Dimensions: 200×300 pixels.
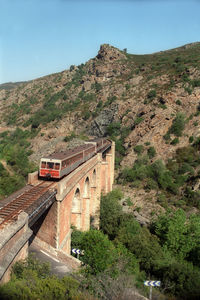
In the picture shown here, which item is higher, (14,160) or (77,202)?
(77,202)

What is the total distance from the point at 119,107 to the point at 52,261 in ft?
129

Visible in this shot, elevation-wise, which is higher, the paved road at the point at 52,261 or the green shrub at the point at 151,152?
the green shrub at the point at 151,152

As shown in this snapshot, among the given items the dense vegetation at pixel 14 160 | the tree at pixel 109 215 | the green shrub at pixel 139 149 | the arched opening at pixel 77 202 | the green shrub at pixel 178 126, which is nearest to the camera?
the arched opening at pixel 77 202

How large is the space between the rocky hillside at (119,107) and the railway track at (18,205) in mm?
18551

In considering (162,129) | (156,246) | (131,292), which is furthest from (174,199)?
(131,292)

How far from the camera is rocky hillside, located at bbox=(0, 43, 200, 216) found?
125ft

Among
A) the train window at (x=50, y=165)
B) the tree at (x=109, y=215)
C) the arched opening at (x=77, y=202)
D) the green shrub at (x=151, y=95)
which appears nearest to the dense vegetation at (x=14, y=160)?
the tree at (x=109, y=215)

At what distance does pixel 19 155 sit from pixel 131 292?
122ft

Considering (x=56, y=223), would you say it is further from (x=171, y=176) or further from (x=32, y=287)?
(x=171, y=176)

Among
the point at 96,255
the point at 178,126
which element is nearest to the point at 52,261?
the point at 96,255

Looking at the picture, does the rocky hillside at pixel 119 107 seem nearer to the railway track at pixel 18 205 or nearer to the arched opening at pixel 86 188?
the arched opening at pixel 86 188

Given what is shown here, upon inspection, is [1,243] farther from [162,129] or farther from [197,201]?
[162,129]

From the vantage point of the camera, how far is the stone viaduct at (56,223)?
8047 mm

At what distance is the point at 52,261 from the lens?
13.3 meters
